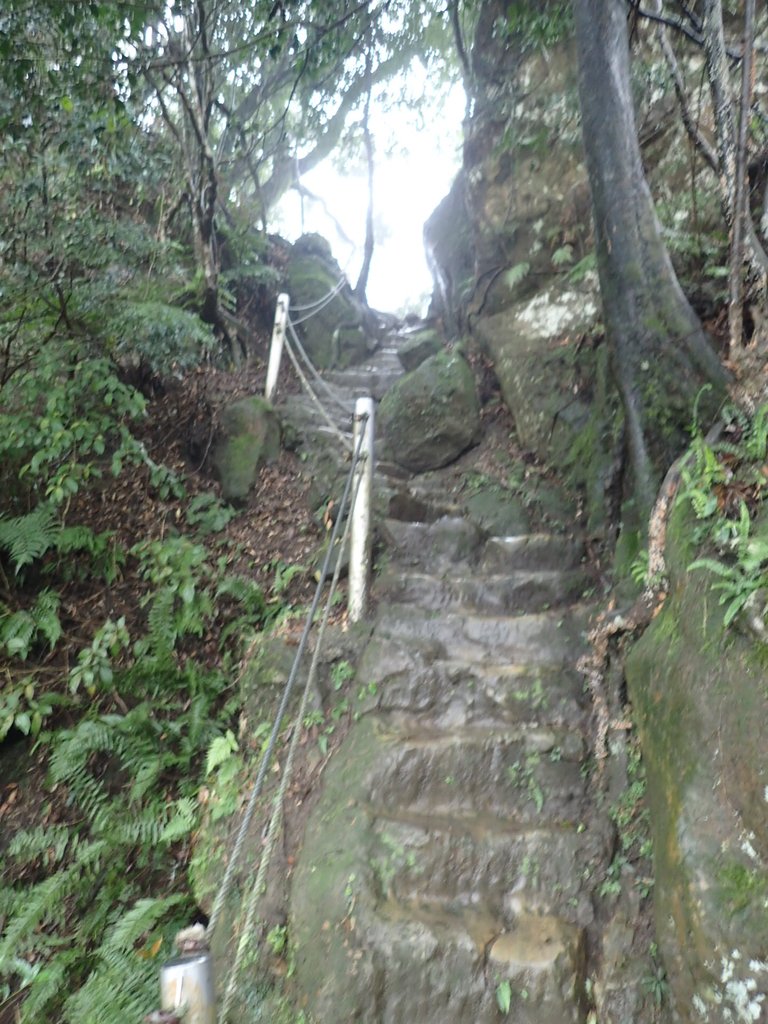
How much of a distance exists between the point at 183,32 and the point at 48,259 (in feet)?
10.8

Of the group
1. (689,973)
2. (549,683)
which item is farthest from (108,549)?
(689,973)

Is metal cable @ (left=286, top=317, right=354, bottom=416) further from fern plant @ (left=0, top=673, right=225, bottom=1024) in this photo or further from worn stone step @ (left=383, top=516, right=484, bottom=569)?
fern plant @ (left=0, top=673, right=225, bottom=1024)

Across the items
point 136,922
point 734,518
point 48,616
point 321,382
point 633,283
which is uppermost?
point 633,283

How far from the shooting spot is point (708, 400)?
4113 millimetres

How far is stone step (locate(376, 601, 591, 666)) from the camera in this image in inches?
171

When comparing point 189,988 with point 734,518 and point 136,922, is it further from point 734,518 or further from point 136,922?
point 734,518

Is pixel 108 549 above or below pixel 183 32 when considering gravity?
below

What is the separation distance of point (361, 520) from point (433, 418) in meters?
2.98

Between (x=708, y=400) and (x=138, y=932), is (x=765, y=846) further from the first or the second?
(x=138, y=932)

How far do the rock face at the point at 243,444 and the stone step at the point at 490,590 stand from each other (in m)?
2.33

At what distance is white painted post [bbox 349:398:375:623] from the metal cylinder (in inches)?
119

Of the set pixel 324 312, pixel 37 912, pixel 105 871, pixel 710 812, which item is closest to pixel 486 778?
pixel 710 812

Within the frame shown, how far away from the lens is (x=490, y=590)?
5.03 meters

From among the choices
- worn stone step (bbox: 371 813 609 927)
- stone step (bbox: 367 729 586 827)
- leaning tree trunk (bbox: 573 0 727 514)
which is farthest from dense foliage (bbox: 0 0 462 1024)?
leaning tree trunk (bbox: 573 0 727 514)
